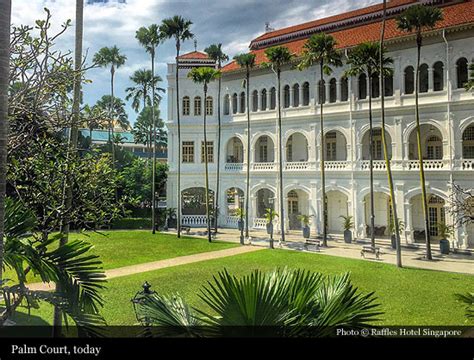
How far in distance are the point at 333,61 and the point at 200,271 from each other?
645 inches

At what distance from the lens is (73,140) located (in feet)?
26.6

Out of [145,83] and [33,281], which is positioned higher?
[145,83]

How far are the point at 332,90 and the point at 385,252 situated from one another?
520 inches

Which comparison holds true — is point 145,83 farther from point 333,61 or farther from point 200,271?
point 200,271

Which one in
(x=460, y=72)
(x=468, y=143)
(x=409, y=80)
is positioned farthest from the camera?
(x=409, y=80)

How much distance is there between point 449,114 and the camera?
23.0 meters

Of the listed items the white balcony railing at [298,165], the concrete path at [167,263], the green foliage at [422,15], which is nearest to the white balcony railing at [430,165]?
the white balcony railing at [298,165]

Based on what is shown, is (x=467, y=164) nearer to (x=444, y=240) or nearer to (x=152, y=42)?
(x=444, y=240)

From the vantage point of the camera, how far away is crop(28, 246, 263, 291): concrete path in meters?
15.5

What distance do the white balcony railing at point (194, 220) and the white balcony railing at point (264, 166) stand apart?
265 inches

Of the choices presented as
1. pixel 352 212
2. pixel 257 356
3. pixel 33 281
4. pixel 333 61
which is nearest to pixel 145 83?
pixel 333 61

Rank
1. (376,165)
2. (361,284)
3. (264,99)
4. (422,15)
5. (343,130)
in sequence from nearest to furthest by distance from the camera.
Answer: (361,284)
(422,15)
(376,165)
(343,130)
(264,99)

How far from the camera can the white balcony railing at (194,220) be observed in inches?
1305

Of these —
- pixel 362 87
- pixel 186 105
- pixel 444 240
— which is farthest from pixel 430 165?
pixel 186 105
